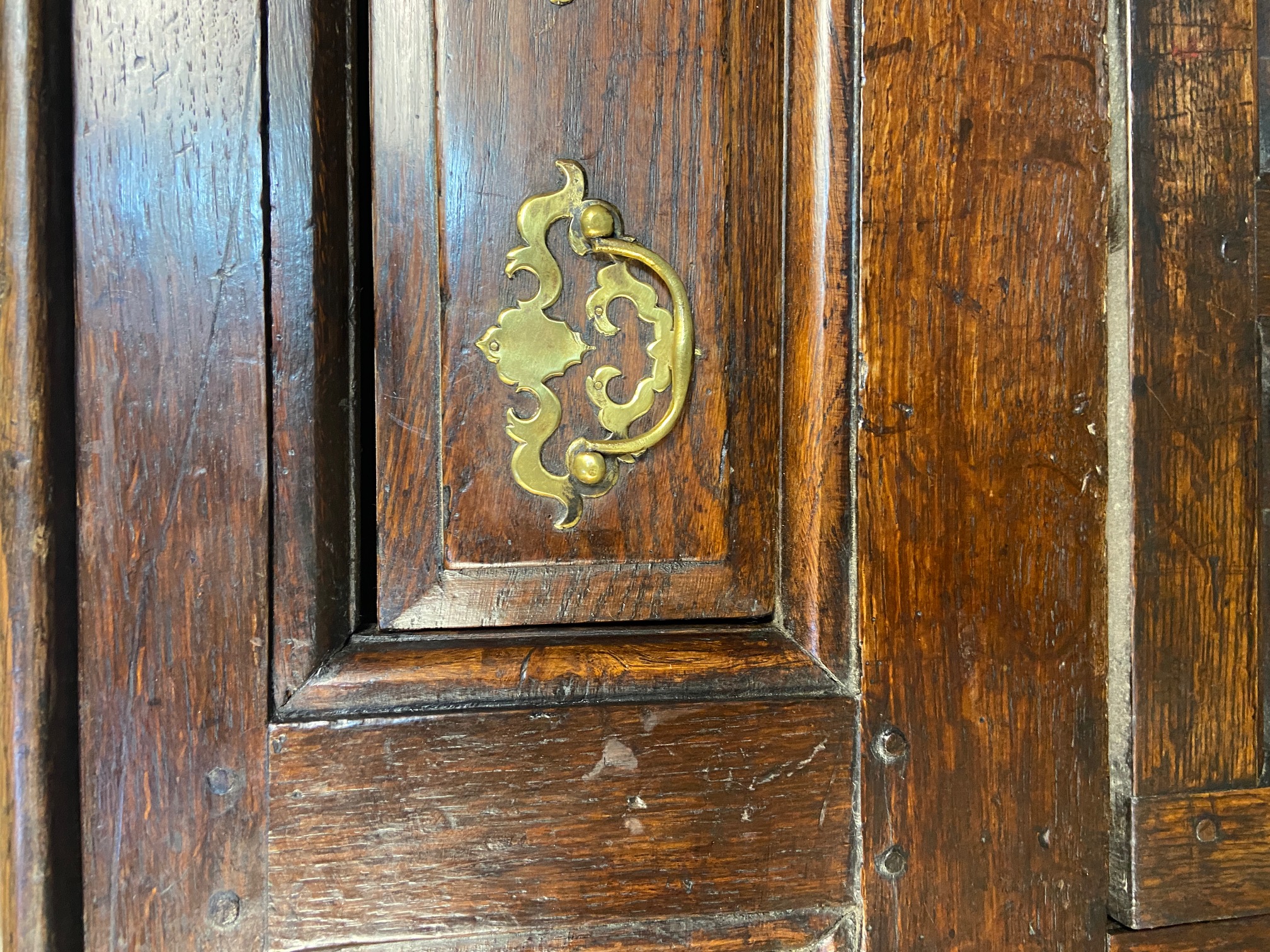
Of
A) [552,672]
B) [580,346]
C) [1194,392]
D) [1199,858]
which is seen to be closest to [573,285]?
[580,346]

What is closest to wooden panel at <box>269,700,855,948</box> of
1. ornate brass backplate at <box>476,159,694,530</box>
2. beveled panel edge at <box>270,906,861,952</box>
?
beveled panel edge at <box>270,906,861,952</box>

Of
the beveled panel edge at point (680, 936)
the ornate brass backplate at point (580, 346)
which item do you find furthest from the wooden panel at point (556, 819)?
the ornate brass backplate at point (580, 346)

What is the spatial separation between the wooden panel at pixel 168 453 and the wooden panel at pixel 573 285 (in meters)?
0.06

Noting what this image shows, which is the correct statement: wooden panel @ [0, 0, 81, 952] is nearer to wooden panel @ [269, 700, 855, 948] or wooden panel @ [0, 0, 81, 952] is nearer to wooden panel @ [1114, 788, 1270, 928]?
wooden panel @ [269, 700, 855, 948]

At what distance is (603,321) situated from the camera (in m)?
0.38

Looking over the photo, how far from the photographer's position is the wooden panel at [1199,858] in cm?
38

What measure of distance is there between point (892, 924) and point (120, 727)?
0.37 metres

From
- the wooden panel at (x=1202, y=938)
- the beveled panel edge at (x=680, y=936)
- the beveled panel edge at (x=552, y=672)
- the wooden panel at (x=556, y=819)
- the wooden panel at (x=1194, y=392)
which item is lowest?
the wooden panel at (x=1202, y=938)

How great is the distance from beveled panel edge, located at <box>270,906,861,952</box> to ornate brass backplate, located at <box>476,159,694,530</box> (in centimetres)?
19

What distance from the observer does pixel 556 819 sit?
36cm

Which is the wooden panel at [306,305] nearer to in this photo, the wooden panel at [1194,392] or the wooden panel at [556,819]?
the wooden panel at [556,819]

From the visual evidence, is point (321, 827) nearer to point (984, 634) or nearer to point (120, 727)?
point (120, 727)

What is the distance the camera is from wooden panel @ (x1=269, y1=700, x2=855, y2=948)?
0.35m

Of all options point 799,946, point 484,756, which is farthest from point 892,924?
point 484,756
